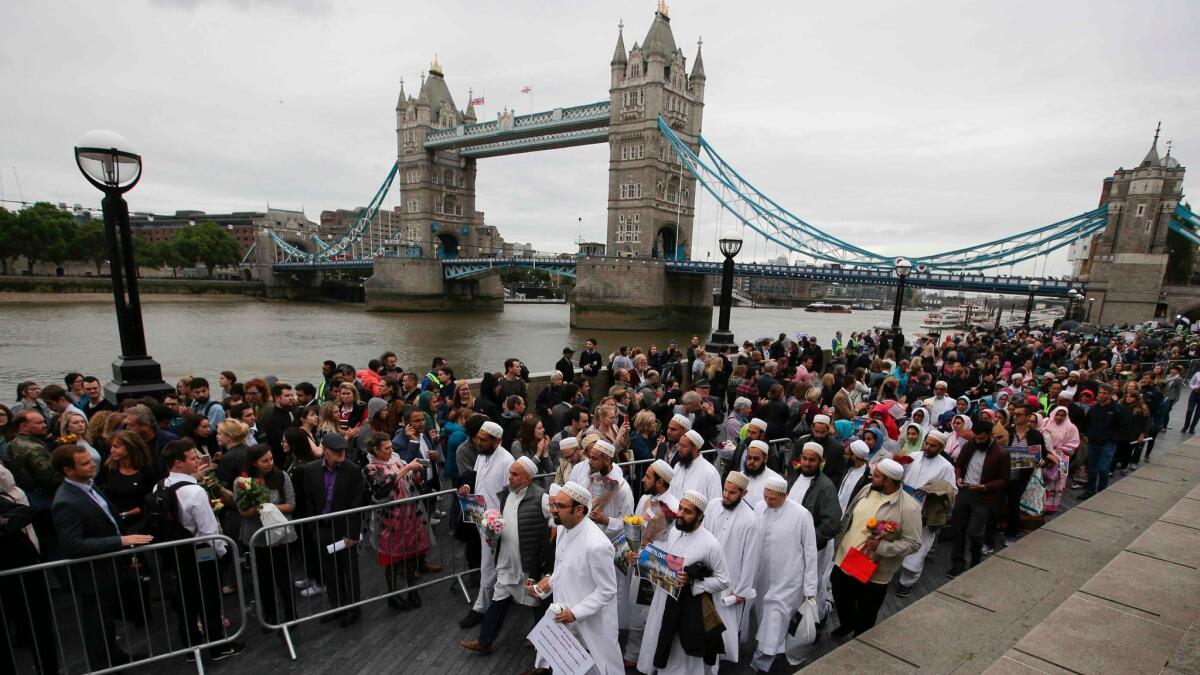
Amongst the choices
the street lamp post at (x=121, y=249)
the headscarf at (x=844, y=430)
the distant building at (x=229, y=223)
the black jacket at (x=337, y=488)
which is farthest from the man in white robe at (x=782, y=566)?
the distant building at (x=229, y=223)

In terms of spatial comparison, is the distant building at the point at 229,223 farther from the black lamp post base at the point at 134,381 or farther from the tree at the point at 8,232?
the black lamp post base at the point at 134,381

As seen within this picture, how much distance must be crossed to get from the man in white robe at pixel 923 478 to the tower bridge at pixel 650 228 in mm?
34280

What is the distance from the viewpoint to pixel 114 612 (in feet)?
11.8

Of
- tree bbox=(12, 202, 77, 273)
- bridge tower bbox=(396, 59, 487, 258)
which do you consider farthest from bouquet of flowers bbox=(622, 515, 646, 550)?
tree bbox=(12, 202, 77, 273)

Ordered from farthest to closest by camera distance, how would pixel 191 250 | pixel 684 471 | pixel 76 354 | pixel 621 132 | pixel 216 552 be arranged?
1. pixel 191 250
2. pixel 621 132
3. pixel 76 354
4. pixel 684 471
5. pixel 216 552

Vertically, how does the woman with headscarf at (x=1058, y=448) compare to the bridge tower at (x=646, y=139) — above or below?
below

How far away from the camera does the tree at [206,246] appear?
7338 cm

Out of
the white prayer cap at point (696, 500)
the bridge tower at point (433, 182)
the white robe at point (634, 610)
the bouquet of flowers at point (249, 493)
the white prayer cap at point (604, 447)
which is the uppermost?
the bridge tower at point (433, 182)

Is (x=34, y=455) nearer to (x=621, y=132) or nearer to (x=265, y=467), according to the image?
(x=265, y=467)

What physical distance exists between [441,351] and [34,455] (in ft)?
84.6

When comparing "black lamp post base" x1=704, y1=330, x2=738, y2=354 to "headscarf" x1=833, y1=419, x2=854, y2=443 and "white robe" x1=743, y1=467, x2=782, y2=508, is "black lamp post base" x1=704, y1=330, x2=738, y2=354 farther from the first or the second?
"white robe" x1=743, y1=467, x2=782, y2=508

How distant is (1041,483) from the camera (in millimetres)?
5512

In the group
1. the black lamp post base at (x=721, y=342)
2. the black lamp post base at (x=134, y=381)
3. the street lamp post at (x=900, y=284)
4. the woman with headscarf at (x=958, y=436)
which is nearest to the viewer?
the woman with headscarf at (x=958, y=436)

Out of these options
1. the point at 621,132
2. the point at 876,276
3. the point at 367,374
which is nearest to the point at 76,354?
the point at 367,374
